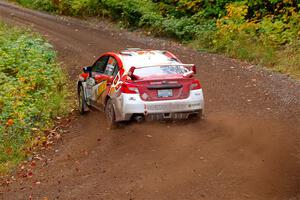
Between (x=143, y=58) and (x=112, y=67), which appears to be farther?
(x=112, y=67)

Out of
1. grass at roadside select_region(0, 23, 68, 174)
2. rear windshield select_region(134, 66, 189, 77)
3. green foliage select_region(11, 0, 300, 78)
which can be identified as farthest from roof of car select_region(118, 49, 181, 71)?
green foliage select_region(11, 0, 300, 78)

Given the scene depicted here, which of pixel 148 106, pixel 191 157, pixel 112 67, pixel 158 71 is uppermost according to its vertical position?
pixel 158 71

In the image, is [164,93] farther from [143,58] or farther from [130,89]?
[143,58]

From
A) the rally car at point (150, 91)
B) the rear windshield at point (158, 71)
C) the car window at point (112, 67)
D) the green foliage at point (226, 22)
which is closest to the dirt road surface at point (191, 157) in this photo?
the rally car at point (150, 91)

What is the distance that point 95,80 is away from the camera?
13.5 m

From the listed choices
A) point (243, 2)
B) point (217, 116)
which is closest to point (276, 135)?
point (217, 116)

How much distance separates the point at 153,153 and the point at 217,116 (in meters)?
3.07

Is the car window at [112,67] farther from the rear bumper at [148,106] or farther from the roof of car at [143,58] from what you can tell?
the rear bumper at [148,106]

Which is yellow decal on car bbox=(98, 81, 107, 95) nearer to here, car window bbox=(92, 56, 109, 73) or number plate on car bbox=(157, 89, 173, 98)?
car window bbox=(92, 56, 109, 73)

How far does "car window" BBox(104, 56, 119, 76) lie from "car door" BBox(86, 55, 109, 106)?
23 centimetres

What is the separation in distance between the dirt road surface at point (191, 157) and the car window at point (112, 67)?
1.18 metres

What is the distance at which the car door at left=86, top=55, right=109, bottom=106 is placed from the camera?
13406mm

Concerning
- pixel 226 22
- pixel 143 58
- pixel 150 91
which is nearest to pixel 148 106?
pixel 150 91

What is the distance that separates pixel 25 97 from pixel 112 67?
357cm
